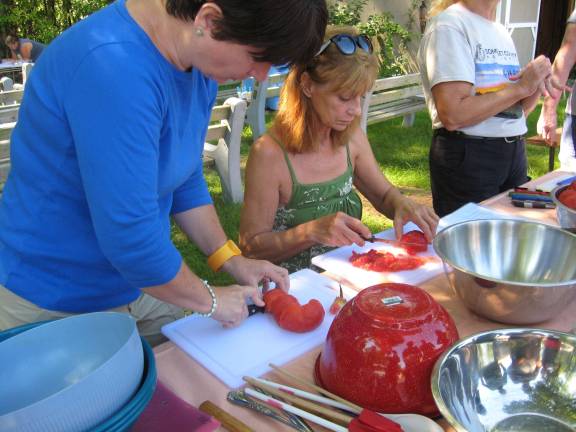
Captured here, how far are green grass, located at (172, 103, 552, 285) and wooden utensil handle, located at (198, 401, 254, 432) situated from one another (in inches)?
93.3

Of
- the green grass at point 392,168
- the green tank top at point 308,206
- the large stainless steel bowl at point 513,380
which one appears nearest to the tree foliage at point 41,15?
the green grass at point 392,168

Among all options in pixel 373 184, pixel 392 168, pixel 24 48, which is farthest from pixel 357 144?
pixel 24 48

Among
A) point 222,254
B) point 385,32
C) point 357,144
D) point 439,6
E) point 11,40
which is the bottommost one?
point 222,254

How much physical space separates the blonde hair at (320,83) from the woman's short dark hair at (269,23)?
2.81 ft

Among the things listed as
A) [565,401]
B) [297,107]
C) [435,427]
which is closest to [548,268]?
[565,401]

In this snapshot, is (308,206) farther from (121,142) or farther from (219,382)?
(121,142)

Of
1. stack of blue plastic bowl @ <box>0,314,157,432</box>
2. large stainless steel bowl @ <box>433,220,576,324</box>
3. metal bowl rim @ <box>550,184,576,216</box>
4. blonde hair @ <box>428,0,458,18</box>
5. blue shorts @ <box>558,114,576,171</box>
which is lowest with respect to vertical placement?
blue shorts @ <box>558,114,576,171</box>

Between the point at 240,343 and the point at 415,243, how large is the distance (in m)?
0.79

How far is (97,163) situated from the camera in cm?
104

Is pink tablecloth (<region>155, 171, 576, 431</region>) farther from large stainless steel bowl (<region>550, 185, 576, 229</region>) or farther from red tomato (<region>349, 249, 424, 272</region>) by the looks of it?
large stainless steel bowl (<region>550, 185, 576, 229</region>)

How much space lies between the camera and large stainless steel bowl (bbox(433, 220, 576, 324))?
4.36ft

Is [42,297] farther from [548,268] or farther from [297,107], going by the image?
[548,268]

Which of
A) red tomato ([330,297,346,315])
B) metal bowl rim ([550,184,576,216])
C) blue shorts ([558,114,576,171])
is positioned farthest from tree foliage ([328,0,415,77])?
red tomato ([330,297,346,315])

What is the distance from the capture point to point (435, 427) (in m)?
1.00
